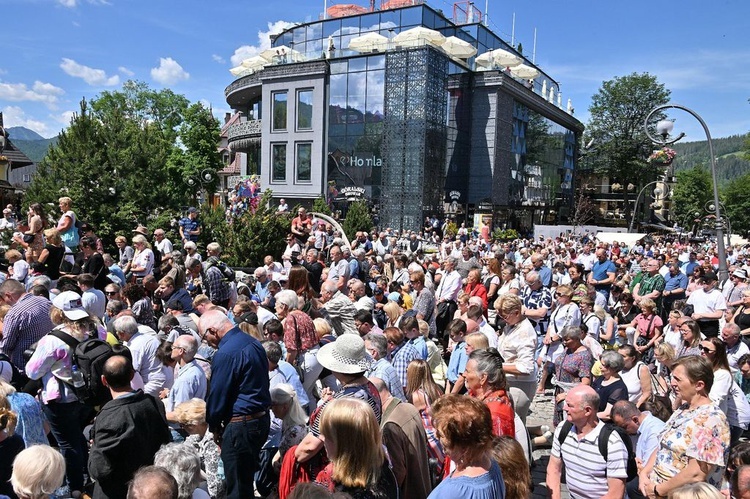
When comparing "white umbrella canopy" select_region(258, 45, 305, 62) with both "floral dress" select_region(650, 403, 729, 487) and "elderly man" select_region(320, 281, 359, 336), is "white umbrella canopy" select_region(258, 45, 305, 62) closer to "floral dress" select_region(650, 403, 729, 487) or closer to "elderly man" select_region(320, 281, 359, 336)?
"elderly man" select_region(320, 281, 359, 336)

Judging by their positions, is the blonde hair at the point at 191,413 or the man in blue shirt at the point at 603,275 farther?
the man in blue shirt at the point at 603,275

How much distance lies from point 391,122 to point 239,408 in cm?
3414

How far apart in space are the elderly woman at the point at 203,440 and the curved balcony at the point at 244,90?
40.9 meters

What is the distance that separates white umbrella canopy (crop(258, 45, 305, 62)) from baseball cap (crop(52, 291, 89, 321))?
3783 cm

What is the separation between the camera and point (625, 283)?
12.9 m

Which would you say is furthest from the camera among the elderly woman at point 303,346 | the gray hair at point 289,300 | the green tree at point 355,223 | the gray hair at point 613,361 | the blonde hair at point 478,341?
the green tree at point 355,223

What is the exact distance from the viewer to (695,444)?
3.38 meters

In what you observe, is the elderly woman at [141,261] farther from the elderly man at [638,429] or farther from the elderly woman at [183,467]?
the elderly man at [638,429]

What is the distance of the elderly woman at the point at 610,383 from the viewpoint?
5.20 meters

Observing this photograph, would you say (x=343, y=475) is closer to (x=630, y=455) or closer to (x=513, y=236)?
(x=630, y=455)

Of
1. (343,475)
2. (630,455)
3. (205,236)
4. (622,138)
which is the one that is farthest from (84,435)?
(622,138)

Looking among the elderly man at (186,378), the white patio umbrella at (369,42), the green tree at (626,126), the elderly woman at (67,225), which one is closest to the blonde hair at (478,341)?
the elderly man at (186,378)

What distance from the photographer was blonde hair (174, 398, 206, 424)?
417cm

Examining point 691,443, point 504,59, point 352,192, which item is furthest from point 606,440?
point 504,59
